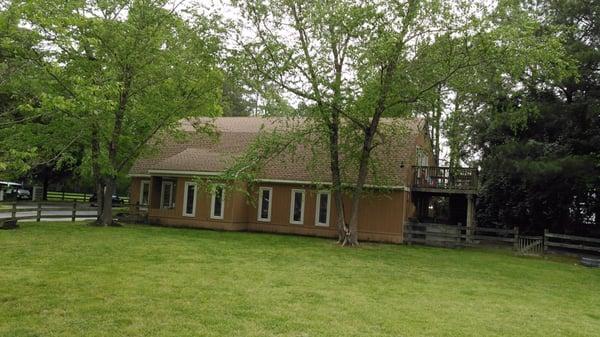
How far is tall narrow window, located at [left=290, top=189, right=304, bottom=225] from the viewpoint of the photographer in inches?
941

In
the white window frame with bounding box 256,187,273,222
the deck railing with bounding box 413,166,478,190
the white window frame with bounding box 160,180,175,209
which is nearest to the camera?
the deck railing with bounding box 413,166,478,190

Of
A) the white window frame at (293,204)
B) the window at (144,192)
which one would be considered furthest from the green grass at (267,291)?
the window at (144,192)

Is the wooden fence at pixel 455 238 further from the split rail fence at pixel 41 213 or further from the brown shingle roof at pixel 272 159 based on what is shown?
the split rail fence at pixel 41 213

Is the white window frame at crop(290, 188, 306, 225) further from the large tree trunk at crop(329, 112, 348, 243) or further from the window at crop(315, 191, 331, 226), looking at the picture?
the large tree trunk at crop(329, 112, 348, 243)

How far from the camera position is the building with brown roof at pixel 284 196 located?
22391mm

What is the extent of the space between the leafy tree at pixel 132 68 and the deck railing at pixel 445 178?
9763 mm

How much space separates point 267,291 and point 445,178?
49.9ft

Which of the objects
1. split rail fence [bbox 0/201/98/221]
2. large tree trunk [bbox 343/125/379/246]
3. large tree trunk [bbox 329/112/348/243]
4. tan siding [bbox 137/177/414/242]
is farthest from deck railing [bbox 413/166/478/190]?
split rail fence [bbox 0/201/98/221]

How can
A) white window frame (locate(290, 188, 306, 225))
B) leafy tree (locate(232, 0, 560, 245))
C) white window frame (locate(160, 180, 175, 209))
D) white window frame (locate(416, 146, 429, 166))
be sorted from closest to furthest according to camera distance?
leafy tree (locate(232, 0, 560, 245)) < white window frame (locate(416, 146, 429, 166)) < white window frame (locate(290, 188, 306, 225)) < white window frame (locate(160, 180, 175, 209))

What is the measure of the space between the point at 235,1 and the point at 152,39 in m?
3.78

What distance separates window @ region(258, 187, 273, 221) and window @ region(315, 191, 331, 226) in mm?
2335

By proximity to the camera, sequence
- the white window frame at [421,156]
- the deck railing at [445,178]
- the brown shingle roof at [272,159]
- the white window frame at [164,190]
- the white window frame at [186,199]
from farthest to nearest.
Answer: the white window frame at [164,190], the white window frame at [186,199], the white window frame at [421,156], the brown shingle roof at [272,159], the deck railing at [445,178]

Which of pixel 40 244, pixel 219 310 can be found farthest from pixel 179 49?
pixel 219 310

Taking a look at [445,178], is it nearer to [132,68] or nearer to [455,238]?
[455,238]
